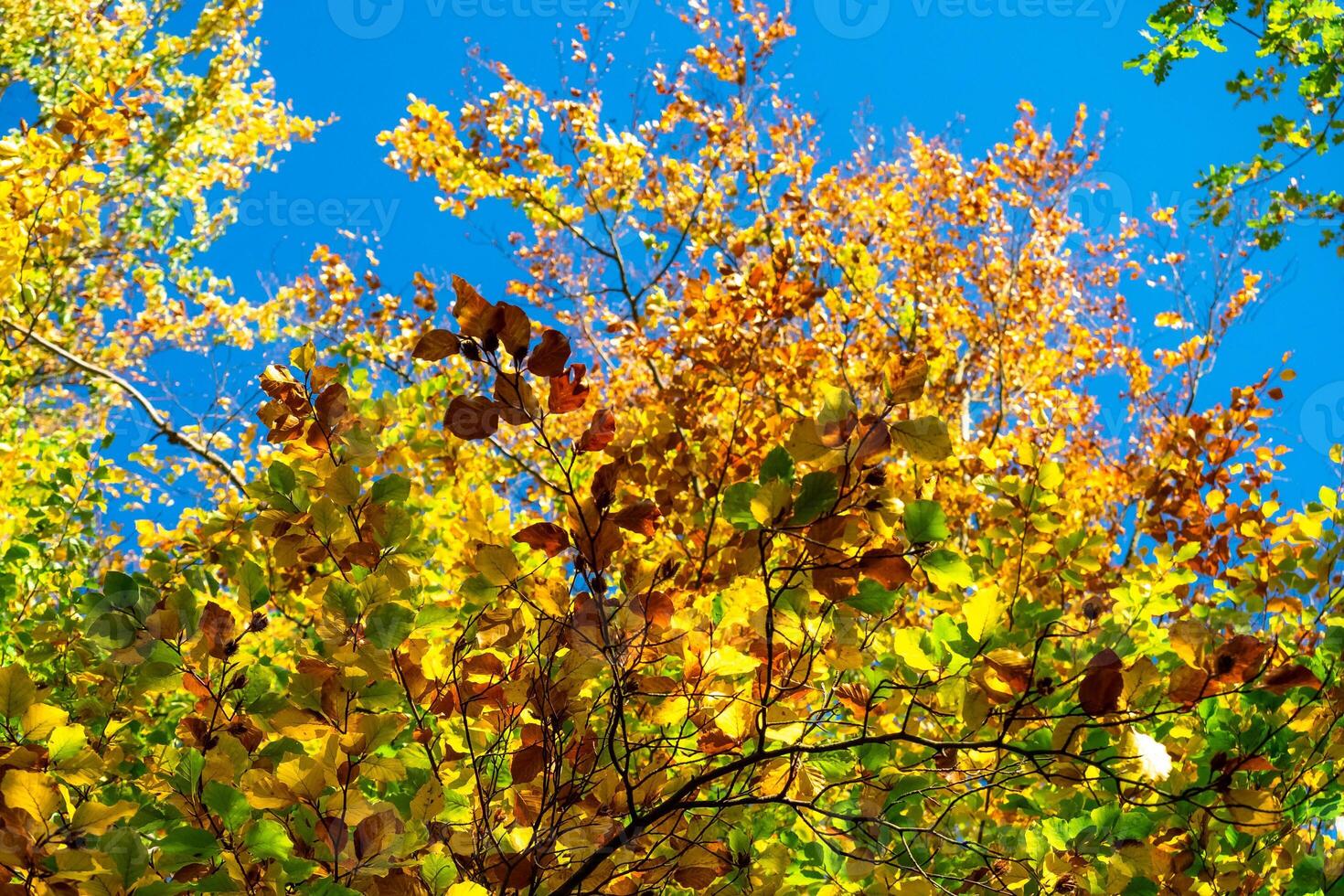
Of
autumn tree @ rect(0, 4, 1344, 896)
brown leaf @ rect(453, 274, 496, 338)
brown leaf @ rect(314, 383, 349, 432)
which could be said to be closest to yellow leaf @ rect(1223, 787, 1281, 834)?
autumn tree @ rect(0, 4, 1344, 896)

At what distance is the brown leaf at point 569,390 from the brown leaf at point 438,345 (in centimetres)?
14

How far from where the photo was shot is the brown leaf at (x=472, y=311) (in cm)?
122

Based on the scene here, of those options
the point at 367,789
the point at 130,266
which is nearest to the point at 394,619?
the point at 367,789

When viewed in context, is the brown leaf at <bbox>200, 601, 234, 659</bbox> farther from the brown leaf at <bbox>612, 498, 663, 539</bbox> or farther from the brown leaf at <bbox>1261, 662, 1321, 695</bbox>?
the brown leaf at <bbox>1261, 662, 1321, 695</bbox>

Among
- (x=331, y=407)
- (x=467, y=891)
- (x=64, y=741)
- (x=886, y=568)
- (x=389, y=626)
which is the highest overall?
(x=331, y=407)

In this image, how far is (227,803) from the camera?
1.33 m

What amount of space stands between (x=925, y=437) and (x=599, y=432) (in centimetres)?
46

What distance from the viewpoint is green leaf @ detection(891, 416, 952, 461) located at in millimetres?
1253

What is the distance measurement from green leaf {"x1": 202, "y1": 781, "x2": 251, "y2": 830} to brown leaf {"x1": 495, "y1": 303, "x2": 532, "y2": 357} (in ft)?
2.42

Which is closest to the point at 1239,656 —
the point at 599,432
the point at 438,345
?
the point at 599,432

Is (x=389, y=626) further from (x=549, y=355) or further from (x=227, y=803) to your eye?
(x=549, y=355)

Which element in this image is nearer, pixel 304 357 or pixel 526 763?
pixel 526 763

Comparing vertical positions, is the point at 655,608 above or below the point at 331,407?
below

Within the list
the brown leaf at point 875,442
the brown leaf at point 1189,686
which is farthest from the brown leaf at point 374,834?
the brown leaf at point 1189,686
